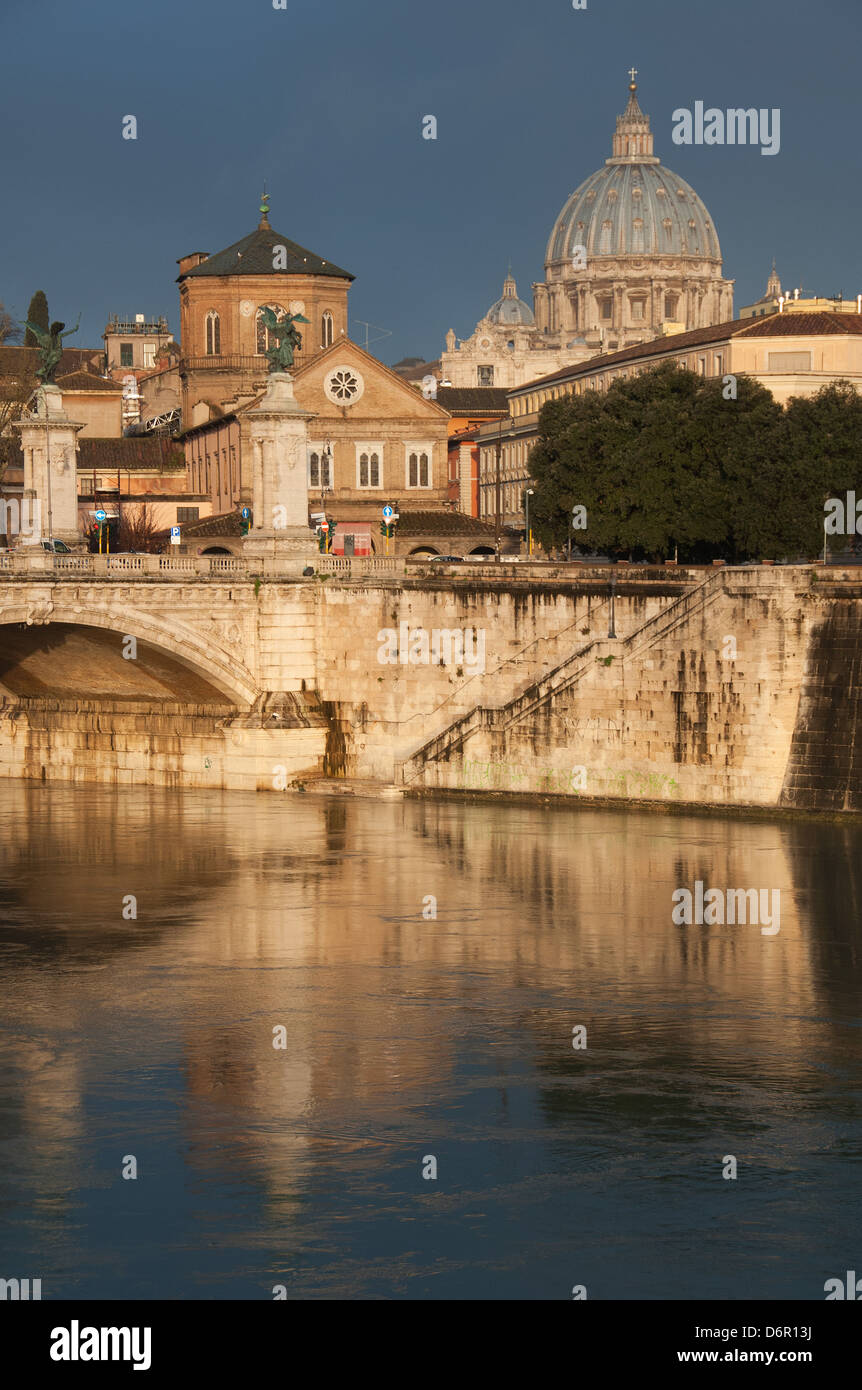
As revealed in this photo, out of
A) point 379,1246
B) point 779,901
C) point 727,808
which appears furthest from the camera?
point 727,808

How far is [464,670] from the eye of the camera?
56000mm

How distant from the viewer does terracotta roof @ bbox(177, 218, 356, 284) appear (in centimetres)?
9500

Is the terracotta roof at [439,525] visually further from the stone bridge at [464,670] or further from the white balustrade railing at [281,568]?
the white balustrade railing at [281,568]

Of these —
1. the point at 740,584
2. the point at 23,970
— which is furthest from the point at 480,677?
the point at 23,970

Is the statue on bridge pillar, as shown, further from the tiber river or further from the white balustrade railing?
the tiber river

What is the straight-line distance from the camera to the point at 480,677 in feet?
183

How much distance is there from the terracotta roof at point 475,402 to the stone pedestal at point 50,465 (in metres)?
81.1

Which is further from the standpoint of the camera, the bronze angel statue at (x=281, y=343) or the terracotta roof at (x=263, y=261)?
the terracotta roof at (x=263, y=261)

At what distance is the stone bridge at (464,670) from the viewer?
50188 mm

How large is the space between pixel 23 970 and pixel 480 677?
22.7 m

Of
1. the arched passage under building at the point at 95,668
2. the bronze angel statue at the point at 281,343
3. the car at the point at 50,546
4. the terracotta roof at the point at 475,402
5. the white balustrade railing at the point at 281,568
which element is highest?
the terracotta roof at the point at 475,402

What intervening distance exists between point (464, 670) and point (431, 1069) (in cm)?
2790

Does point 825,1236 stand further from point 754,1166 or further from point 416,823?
point 416,823

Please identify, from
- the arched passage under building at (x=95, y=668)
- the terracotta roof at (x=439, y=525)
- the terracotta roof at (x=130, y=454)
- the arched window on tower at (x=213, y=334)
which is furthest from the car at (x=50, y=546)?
the terracotta roof at (x=130, y=454)
